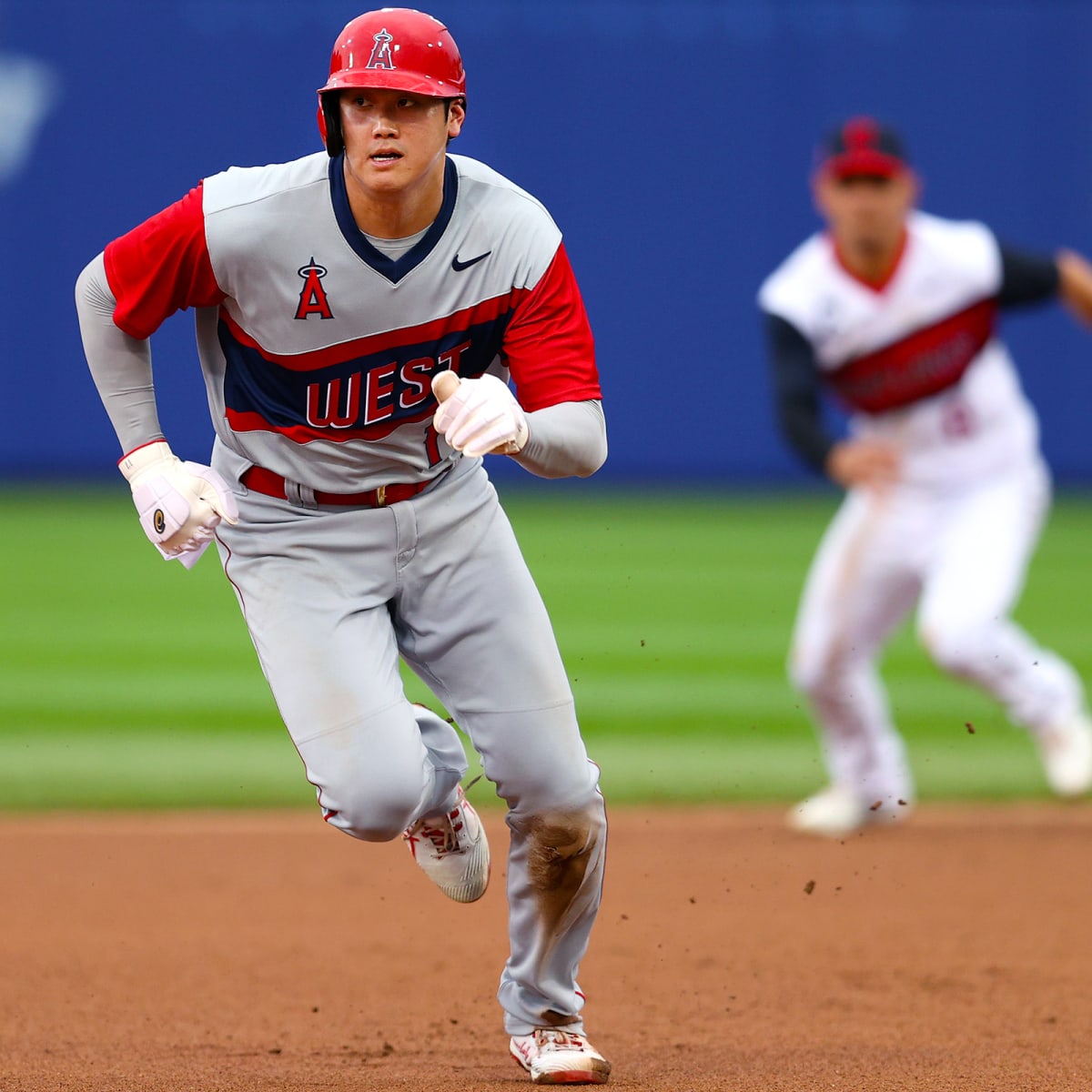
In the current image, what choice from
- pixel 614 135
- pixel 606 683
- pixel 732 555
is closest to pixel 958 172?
pixel 614 135

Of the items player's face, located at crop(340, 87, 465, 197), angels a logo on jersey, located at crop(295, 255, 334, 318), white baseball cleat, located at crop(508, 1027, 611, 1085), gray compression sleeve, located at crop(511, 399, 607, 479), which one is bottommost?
white baseball cleat, located at crop(508, 1027, 611, 1085)

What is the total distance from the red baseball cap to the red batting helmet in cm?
350

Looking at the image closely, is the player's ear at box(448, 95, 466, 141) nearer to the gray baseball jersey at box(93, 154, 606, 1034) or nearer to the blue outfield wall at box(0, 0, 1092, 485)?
the gray baseball jersey at box(93, 154, 606, 1034)

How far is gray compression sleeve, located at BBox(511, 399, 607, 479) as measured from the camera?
364 cm

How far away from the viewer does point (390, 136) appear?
3.64 meters

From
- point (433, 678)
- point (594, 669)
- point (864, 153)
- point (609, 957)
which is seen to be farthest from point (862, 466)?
point (594, 669)

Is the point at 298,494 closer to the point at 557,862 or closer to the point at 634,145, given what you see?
the point at 557,862

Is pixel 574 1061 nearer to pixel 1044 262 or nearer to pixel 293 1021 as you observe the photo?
pixel 293 1021

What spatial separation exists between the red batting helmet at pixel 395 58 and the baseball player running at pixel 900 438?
10.7 ft

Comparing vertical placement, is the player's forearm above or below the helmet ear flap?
below

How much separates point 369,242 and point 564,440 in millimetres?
601

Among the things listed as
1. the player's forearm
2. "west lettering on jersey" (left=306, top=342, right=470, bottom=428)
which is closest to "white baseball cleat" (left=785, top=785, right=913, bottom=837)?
the player's forearm

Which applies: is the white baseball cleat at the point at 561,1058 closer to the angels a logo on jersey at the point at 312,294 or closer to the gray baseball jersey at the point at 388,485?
the gray baseball jersey at the point at 388,485

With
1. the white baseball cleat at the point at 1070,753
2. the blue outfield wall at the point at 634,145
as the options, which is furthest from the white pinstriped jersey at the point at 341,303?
the blue outfield wall at the point at 634,145
